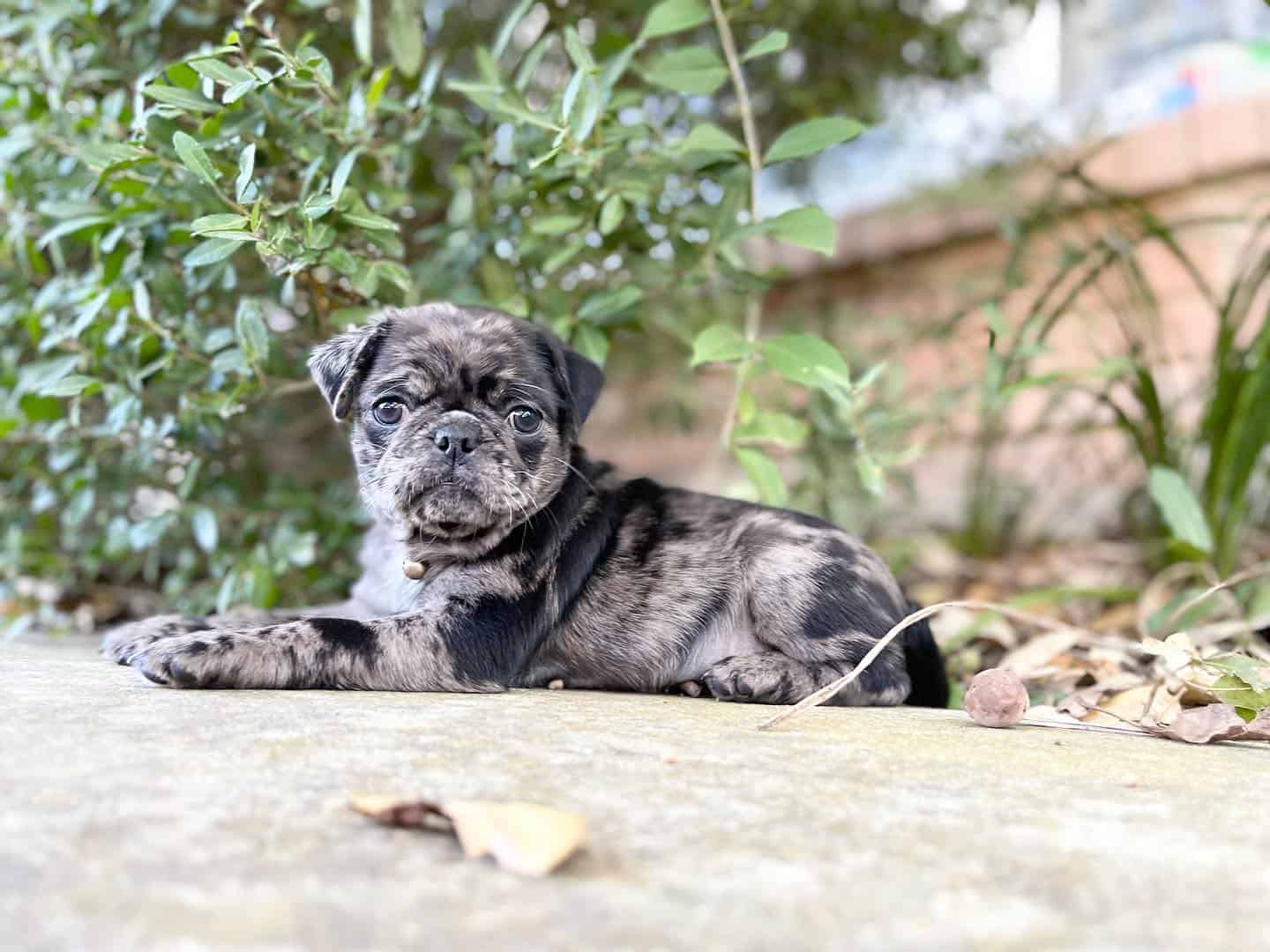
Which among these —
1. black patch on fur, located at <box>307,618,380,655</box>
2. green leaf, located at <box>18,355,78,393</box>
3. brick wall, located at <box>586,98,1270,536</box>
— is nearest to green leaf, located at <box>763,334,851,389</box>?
black patch on fur, located at <box>307,618,380,655</box>

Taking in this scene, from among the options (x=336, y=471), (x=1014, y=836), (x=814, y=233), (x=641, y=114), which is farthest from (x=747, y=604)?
(x=336, y=471)

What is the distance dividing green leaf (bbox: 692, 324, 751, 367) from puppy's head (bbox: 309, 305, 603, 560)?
0.35 metres

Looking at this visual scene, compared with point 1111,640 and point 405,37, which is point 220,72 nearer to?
point 405,37

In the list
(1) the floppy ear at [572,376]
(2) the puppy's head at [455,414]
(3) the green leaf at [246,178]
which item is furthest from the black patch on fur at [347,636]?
(3) the green leaf at [246,178]

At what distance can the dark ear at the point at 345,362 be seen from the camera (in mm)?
3551

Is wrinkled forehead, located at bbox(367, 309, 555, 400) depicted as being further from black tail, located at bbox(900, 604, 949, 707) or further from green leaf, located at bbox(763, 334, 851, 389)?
black tail, located at bbox(900, 604, 949, 707)

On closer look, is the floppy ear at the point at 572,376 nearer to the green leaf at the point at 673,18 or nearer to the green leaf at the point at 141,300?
the green leaf at the point at 673,18

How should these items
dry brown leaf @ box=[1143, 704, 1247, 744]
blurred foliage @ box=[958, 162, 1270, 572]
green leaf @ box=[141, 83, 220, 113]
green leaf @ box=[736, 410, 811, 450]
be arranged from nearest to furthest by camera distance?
1. dry brown leaf @ box=[1143, 704, 1247, 744]
2. green leaf @ box=[141, 83, 220, 113]
3. green leaf @ box=[736, 410, 811, 450]
4. blurred foliage @ box=[958, 162, 1270, 572]

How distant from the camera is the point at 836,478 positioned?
5477 mm

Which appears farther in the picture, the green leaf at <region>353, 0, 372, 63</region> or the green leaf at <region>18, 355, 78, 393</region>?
the green leaf at <region>18, 355, 78, 393</region>

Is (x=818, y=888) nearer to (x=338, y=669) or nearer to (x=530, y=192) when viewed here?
(x=338, y=669)

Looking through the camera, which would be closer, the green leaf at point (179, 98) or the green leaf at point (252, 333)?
the green leaf at point (179, 98)

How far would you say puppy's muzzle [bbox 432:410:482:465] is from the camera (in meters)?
3.30

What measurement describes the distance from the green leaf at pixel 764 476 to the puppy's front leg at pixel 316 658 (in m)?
1.32
